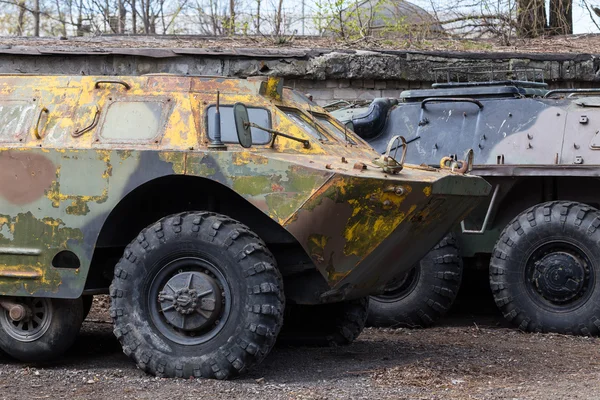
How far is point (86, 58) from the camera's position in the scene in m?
12.6

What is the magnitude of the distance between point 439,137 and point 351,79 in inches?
131

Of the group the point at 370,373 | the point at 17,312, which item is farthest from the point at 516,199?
the point at 17,312

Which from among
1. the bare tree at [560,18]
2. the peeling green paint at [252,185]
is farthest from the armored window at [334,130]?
the bare tree at [560,18]

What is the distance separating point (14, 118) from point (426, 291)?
149 inches

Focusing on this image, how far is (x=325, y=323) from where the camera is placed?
8.30 meters

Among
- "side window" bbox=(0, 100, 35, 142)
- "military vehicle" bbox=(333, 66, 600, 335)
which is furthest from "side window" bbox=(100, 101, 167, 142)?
"military vehicle" bbox=(333, 66, 600, 335)

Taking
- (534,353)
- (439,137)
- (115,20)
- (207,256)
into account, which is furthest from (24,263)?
(115,20)

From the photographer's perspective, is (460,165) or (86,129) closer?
(86,129)

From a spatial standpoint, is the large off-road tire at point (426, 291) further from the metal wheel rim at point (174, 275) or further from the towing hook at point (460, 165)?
the metal wheel rim at point (174, 275)

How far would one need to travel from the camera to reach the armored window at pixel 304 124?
736cm

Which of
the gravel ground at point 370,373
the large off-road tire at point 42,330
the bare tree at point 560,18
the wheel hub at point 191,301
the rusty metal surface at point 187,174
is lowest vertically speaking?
the gravel ground at point 370,373

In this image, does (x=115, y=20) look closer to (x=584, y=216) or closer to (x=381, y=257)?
(x=584, y=216)

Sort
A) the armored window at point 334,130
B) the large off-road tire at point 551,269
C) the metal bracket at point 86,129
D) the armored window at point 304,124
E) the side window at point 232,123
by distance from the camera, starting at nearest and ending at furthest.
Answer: the side window at point 232,123 < the metal bracket at point 86,129 < the armored window at point 304,124 < the armored window at point 334,130 < the large off-road tire at point 551,269

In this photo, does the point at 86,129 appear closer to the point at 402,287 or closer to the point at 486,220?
the point at 402,287
